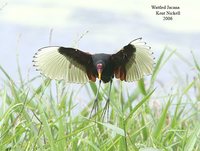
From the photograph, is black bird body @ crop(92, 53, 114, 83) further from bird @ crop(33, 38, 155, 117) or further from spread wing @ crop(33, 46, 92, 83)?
spread wing @ crop(33, 46, 92, 83)

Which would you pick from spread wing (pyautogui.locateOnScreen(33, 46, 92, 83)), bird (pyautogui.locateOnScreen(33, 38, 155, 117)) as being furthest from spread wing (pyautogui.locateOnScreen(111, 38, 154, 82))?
spread wing (pyautogui.locateOnScreen(33, 46, 92, 83))

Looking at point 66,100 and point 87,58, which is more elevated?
point 87,58

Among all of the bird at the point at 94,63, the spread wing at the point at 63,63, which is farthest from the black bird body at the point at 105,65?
the spread wing at the point at 63,63

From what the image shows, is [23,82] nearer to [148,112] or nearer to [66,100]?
[66,100]

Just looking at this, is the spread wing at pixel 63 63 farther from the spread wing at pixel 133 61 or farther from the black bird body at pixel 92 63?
the spread wing at pixel 133 61

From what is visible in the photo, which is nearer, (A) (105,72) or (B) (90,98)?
(A) (105,72)

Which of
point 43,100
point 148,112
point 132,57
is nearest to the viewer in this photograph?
point 132,57

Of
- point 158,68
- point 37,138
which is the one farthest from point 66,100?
point 37,138

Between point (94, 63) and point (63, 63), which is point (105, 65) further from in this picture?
point (63, 63)
